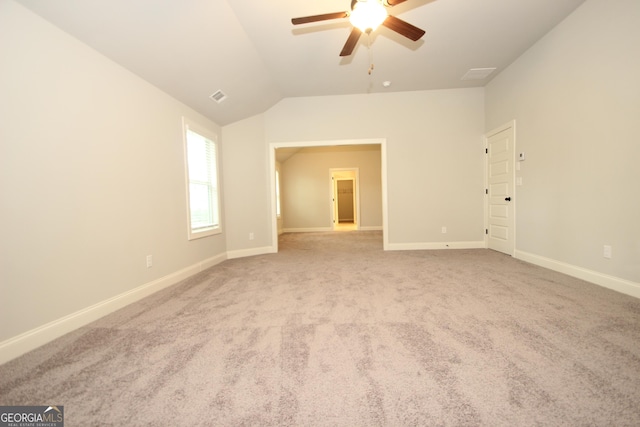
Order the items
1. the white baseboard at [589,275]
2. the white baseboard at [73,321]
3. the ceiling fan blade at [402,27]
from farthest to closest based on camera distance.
Result: the white baseboard at [589,275]
the ceiling fan blade at [402,27]
the white baseboard at [73,321]

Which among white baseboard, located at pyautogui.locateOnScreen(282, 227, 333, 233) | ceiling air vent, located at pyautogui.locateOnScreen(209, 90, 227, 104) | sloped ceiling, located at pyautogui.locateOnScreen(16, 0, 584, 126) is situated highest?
sloped ceiling, located at pyautogui.locateOnScreen(16, 0, 584, 126)

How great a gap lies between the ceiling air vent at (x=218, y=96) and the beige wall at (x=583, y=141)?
4451 millimetres

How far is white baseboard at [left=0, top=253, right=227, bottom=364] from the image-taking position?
1604mm

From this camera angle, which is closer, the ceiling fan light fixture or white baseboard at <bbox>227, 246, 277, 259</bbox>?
the ceiling fan light fixture

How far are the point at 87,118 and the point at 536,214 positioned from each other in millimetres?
5341

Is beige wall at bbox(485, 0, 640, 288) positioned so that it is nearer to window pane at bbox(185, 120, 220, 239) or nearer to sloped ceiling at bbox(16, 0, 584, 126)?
sloped ceiling at bbox(16, 0, 584, 126)

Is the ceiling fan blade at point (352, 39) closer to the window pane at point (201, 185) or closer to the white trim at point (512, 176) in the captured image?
the window pane at point (201, 185)

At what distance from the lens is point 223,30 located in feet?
9.02

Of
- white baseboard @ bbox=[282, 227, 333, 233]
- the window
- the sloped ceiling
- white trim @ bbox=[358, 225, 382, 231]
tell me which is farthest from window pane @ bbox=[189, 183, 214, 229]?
white trim @ bbox=[358, 225, 382, 231]

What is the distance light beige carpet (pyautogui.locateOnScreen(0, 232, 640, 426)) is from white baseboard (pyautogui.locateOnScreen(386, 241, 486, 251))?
2125mm

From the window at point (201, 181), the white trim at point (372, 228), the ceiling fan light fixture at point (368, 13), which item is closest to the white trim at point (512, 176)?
the ceiling fan light fixture at point (368, 13)

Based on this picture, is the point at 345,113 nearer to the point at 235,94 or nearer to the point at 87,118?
the point at 235,94

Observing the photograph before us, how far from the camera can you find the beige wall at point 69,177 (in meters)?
1.65

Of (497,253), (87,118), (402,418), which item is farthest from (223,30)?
(497,253)
